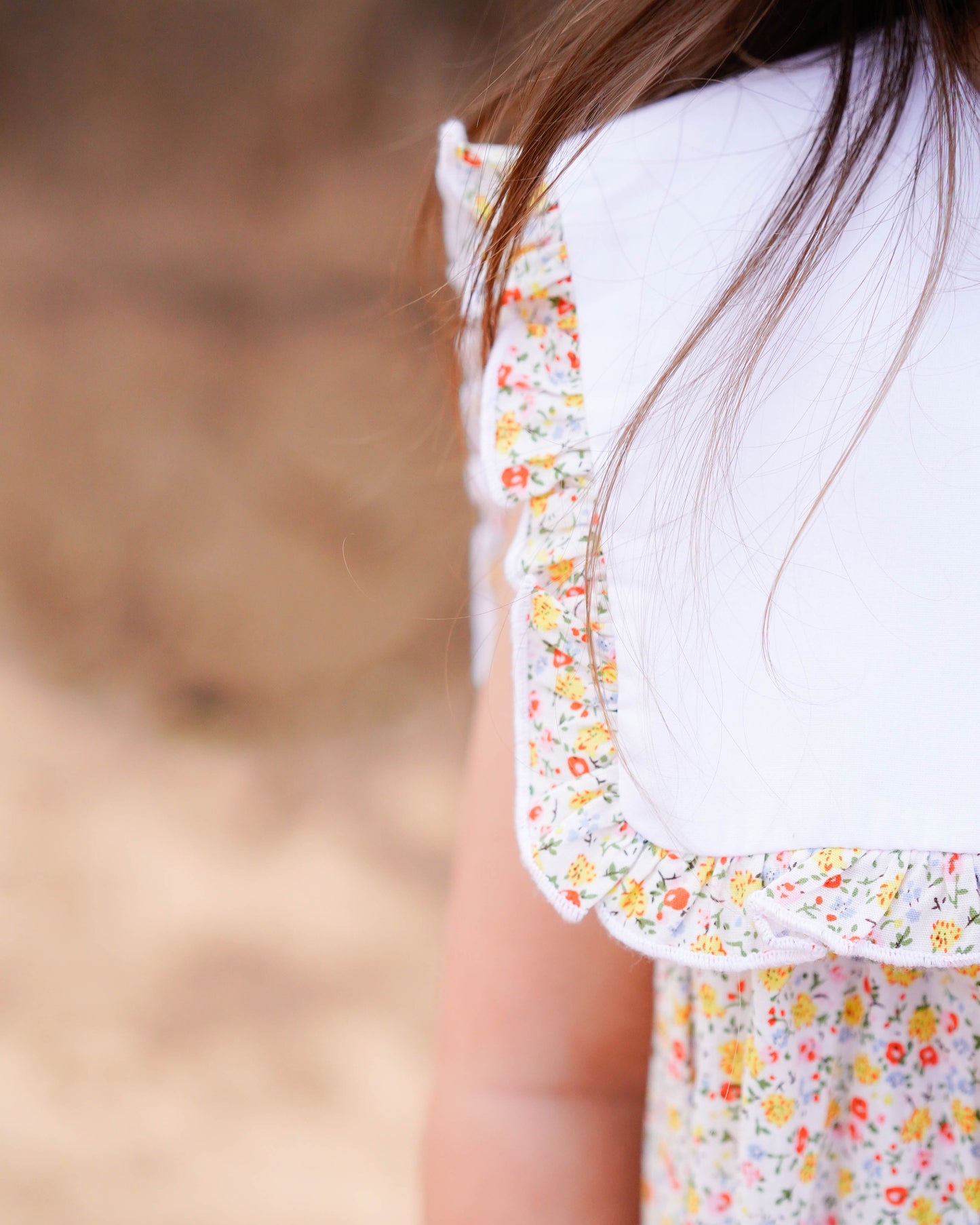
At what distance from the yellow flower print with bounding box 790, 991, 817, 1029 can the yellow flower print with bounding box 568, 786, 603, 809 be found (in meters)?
0.10

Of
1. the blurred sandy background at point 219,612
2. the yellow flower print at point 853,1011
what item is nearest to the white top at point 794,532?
the yellow flower print at point 853,1011

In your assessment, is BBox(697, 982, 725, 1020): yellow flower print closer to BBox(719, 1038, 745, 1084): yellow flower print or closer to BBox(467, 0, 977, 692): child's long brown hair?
BBox(719, 1038, 745, 1084): yellow flower print

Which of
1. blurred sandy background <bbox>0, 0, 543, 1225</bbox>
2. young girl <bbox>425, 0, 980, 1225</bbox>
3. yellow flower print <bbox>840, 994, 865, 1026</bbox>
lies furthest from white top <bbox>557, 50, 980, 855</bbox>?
blurred sandy background <bbox>0, 0, 543, 1225</bbox>

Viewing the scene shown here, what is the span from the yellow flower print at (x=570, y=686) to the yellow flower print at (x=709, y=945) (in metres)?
0.08

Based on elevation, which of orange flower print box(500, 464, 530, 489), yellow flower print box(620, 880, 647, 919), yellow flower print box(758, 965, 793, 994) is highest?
orange flower print box(500, 464, 530, 489)

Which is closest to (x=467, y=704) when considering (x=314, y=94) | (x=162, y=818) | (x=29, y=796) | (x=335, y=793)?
(x=335, y=793)

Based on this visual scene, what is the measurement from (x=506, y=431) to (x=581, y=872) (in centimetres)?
14

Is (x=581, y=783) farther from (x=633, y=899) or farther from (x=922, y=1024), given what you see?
(x=922, y=1024)

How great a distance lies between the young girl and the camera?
255 millimetres

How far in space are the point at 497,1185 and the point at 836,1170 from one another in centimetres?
12

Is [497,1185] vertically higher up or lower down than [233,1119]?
higher up

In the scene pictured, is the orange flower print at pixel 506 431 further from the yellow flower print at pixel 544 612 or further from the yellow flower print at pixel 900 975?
the yellow flower print at pixel 900 975

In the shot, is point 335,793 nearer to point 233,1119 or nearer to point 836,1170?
point 233,1119

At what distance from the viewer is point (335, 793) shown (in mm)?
1114
